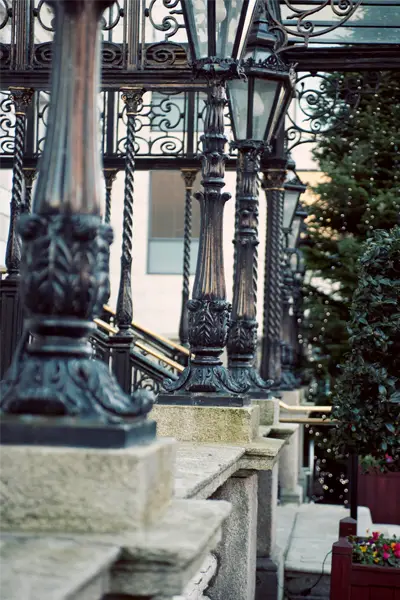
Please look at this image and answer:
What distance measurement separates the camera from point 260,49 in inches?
368

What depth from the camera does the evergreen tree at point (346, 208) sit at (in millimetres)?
23250

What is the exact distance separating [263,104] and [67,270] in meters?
5.98

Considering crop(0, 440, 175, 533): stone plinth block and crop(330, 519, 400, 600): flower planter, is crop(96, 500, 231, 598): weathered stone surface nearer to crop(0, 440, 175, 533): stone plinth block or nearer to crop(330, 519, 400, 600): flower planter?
crop(0, 440, 175, 533): stone plinth block

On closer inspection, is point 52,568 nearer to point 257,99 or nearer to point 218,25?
point 218,25

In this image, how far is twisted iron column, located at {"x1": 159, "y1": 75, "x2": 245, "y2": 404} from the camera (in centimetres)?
708

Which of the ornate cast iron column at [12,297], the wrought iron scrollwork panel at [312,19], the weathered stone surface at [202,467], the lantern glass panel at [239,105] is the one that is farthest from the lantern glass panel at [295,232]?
the weathered stone surface at [202,467]

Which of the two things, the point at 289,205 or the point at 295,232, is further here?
the point at 295,232

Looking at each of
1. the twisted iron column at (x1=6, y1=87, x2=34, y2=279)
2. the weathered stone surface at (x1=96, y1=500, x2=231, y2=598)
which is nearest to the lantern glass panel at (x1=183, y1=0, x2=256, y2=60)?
the twisted iron column at (x1=6, y1=87, x2=34, y2=279)

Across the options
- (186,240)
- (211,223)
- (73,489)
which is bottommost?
(73,489)

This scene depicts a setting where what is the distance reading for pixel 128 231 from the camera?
1050cm

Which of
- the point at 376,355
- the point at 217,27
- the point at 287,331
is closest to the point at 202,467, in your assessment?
the point at 217,27

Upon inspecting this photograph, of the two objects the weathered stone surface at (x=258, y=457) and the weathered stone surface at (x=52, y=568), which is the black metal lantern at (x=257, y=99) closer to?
the weathered stone surface at (x=258, y=457)

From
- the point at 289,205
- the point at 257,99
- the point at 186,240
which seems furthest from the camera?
the point at 289,205

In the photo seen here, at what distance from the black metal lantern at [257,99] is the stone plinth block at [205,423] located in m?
2.73
